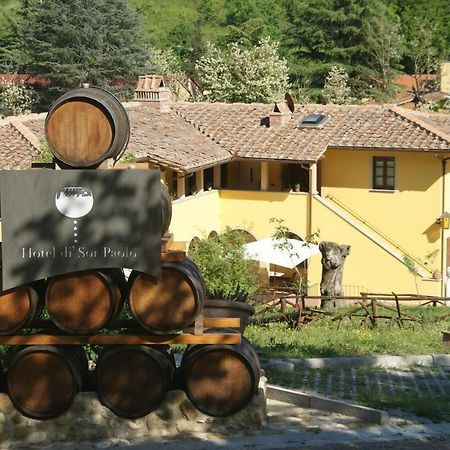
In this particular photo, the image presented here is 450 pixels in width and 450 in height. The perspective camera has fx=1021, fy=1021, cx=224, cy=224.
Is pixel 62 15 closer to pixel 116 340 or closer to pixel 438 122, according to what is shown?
pixel 438 122

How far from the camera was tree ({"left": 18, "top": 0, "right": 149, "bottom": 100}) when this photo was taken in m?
50.2

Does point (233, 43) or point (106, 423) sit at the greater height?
point (233, 43)

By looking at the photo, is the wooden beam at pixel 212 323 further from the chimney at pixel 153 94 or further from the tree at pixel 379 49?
the tree at pixel 379 49

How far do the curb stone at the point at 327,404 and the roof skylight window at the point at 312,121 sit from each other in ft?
60.8

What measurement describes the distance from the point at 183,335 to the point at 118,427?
105cm

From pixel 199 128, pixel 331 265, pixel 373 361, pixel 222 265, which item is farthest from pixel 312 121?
pixel 373 361

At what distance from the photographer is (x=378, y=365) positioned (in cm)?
1314

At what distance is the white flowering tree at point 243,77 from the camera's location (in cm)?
4304

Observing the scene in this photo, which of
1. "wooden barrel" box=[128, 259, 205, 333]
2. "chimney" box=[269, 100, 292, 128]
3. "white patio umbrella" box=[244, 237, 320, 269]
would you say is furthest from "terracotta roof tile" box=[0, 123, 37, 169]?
"wooden barrel" box=[128, 259, 205, 333]

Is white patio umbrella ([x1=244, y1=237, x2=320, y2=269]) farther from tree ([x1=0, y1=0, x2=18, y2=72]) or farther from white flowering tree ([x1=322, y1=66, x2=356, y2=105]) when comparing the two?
tree ([x1=0, y1=0, x2=18, y2=72])

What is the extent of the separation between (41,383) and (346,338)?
24.1ft

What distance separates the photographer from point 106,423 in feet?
30.9

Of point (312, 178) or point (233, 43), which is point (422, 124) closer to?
point (312, 178)

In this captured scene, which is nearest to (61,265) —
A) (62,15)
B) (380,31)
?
(62,15)
